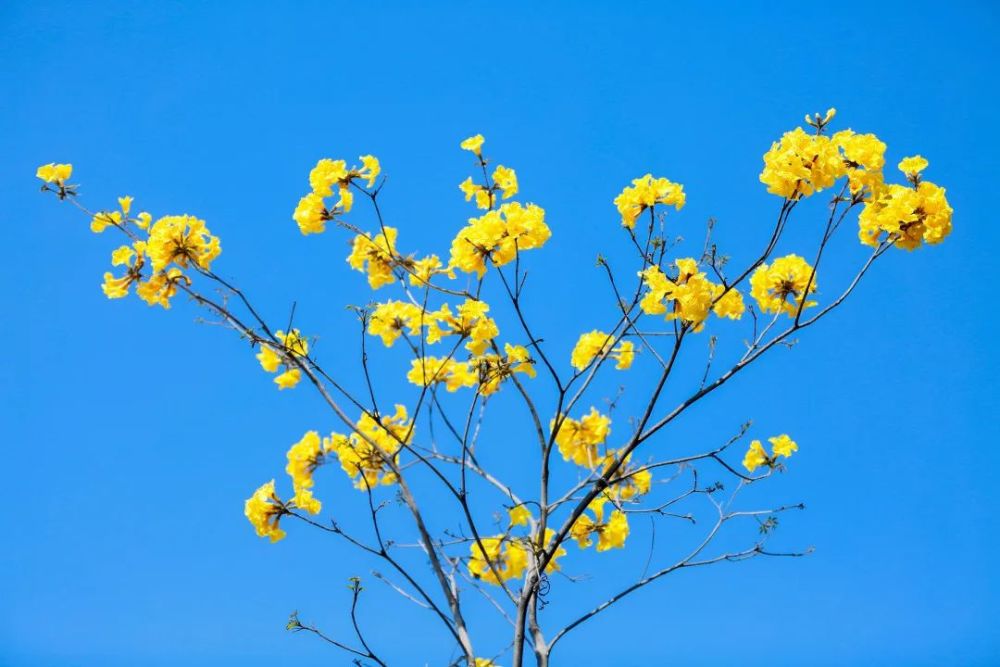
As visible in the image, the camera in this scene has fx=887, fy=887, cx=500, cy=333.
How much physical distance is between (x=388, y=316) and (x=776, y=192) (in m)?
1.66

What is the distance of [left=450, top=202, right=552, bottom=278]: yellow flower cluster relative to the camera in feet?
11.2

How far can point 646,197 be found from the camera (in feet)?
11.5

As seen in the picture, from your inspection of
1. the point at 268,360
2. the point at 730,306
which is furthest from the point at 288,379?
the point at 730,306

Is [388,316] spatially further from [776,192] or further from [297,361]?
[776,192]

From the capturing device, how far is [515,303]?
3.42m

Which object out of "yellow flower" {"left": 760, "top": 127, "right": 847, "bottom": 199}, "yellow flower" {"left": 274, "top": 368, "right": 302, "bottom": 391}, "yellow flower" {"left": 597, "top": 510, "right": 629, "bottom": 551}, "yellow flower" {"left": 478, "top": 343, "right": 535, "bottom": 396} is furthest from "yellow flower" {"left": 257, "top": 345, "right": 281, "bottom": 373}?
"yellow flower" {"left": 760, "top": 127, "right": 847, "bottom": 199}

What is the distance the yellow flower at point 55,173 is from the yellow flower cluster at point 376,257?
1.21 metres

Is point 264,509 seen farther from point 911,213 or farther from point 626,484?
point 911,213

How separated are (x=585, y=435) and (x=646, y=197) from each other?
111cm

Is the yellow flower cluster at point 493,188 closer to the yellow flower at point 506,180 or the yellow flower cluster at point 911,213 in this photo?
the yellow flower at point 506,180

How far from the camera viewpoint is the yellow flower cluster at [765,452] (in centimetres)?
400

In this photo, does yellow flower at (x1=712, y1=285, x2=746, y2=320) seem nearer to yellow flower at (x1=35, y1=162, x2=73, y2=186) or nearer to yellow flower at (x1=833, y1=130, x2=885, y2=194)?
yellow flower at (x1=833, y1=130, x2=885, y2=194)

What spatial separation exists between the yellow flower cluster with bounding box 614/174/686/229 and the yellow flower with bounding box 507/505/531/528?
4.51 feet

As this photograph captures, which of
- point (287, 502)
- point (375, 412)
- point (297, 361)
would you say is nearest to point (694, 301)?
point (375, 412)
